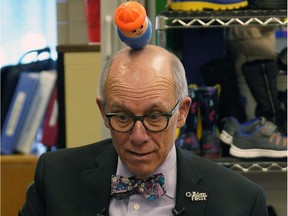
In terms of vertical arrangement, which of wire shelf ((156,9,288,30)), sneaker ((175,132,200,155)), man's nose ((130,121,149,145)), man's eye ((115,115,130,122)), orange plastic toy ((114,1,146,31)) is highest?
orange plastic toy ((114,1,146,31))

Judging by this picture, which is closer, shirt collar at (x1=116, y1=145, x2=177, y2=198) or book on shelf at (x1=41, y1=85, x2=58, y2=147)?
shirt collar at (x1=116, y1=145, x2=177, y2=198)

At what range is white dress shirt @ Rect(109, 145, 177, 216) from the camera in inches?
54.9

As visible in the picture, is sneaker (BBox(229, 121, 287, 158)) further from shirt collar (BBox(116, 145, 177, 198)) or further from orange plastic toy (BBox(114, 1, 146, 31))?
orange plastic toy (BBox(114, 1, 146, 31))

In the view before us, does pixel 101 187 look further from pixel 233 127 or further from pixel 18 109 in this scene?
pixel 18 109

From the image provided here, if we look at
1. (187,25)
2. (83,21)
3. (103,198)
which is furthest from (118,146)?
(83,21)

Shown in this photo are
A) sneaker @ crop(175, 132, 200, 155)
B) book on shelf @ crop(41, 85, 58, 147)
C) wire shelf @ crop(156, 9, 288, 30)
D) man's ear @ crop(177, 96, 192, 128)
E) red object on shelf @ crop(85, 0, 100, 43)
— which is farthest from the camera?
book on shelf @ crop(41, 85, 58, 147)

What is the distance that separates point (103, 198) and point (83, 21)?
1.26 metres

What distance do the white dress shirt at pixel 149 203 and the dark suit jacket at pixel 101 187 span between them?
0.8 inches

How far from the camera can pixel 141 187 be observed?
1384mm

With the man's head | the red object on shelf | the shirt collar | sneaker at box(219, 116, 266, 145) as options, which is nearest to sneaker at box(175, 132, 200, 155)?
sneaker at box(219, 116, 266, 145)

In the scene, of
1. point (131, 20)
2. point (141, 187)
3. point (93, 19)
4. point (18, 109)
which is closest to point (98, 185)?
point (141, 187)

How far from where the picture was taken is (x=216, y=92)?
6.43 ft

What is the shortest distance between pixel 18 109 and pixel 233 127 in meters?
1.05

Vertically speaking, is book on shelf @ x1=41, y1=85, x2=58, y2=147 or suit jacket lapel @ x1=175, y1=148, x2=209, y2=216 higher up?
suit jacket lapel @ x1=175, y1=148, x2=209, y2=216
